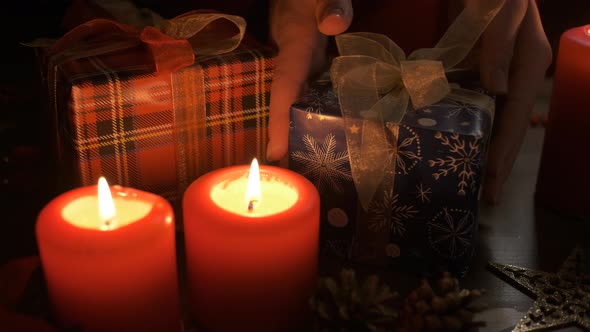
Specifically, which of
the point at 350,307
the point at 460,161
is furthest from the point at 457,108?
the point at 350,307

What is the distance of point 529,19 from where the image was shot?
3.25 ft

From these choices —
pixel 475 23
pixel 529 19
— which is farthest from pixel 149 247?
pixel 529 19

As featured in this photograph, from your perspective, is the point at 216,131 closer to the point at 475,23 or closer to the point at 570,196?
the point at 475,23

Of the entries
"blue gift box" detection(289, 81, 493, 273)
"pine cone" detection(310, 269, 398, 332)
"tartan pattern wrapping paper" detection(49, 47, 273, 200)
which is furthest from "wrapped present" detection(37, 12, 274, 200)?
"pine cone" detection(310, 269, 398, 332)

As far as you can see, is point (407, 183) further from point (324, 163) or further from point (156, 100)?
point (156, 100)

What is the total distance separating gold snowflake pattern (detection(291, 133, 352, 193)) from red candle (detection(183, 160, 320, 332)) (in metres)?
0.09

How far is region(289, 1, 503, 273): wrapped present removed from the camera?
812 millimetres

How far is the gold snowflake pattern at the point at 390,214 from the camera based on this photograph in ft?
2.80

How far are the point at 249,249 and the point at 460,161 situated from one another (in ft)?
0.91

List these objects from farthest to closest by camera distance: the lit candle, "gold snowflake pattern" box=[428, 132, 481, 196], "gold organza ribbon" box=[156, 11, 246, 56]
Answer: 1. "gold organza ribbon" box=[156, 11, 246, 56]
2. "gold snowflake pattern" box=[428, 132, 481, 196]
3. the lit candle

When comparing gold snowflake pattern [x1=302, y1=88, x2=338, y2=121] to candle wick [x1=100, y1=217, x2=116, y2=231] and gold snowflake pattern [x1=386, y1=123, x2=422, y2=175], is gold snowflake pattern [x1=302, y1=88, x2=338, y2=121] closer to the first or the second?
gold snowflake pattern [x1=386, y1=123, x2=422, y2=175]

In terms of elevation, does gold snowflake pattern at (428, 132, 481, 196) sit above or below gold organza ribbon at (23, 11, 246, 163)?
below

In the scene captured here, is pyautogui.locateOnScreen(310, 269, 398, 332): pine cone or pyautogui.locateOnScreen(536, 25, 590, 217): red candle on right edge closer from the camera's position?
pyautogui.locateOnScreen(310, 269, 398, 332): pine cone

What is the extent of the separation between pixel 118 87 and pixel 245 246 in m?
0.29
